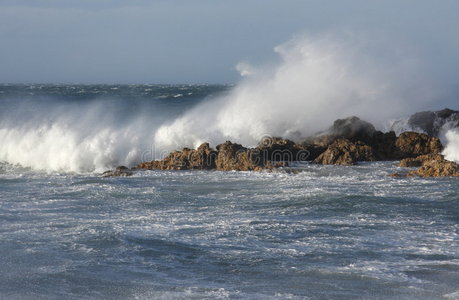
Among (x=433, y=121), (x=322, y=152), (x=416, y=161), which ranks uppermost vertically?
(x=433, y=121)

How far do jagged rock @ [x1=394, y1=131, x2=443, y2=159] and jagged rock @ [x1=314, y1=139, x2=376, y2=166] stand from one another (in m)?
0.93

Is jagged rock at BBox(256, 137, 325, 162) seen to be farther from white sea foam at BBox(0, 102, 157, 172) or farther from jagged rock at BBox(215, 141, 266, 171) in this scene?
white sea foam at BBox(0, 102, 157, 172)

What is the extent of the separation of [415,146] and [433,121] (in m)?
2.95

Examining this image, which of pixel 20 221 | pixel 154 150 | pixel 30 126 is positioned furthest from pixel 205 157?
pixel 30 126

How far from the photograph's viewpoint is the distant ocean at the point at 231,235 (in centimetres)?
702

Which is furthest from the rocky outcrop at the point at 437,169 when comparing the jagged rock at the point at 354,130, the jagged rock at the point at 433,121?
the jagged rock at the point at 433,121

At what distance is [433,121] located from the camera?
19.8 meters

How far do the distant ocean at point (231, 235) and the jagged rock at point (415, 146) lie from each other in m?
1.29

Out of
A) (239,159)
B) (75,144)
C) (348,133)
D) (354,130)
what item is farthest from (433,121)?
(75,144)

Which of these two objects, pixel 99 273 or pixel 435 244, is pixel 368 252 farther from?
pixel 99 273

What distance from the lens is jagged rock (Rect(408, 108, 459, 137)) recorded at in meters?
19.4

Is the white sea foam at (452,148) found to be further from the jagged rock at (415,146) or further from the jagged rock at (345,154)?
the jagged rock at (345,154)

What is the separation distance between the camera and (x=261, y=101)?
72.5ft

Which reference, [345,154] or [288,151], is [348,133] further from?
[288,151]
